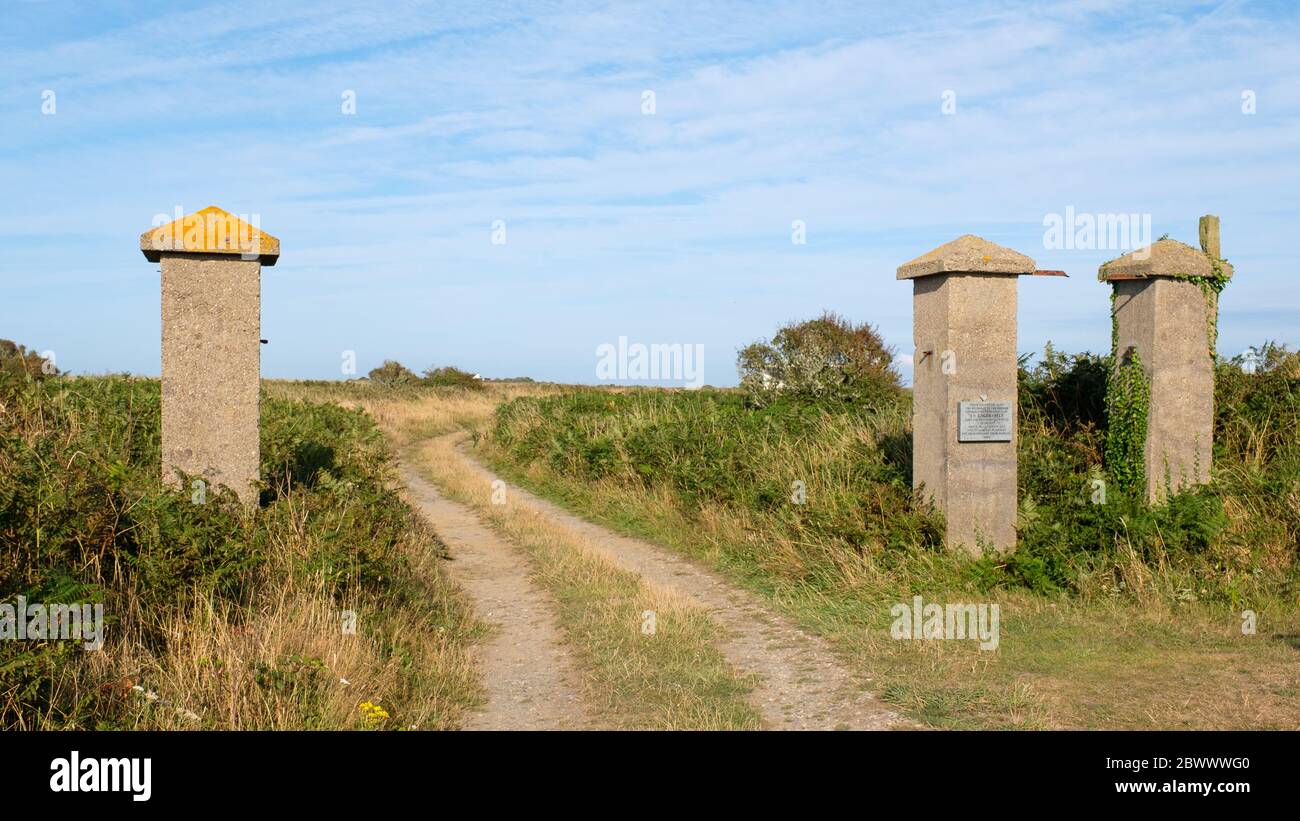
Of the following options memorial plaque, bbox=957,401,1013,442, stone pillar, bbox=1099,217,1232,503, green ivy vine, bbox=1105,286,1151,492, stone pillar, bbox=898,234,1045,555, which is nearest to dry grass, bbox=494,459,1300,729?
stone pillar, bbox=898,234,1045,555

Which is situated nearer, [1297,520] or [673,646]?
[673,646]

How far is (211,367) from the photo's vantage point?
7.61 m

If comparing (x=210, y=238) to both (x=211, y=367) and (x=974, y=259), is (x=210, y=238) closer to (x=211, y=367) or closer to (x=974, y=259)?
(x=211, y=367)

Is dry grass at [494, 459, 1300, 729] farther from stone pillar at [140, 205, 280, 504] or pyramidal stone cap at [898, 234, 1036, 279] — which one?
stone pillar at [140, 205, 280, 504]

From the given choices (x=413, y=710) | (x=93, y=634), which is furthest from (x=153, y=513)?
(x=413, y=710)

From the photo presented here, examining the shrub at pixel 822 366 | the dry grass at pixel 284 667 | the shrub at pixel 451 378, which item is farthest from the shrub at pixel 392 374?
the dry grass at pixel 284 667

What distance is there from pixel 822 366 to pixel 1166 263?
7978mm

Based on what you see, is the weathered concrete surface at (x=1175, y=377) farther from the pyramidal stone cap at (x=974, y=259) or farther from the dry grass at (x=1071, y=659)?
the dry grass at (x=1071, y=659)

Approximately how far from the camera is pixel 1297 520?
887cm

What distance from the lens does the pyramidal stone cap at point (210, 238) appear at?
7.45 meters

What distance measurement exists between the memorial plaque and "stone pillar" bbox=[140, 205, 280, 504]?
625cm
